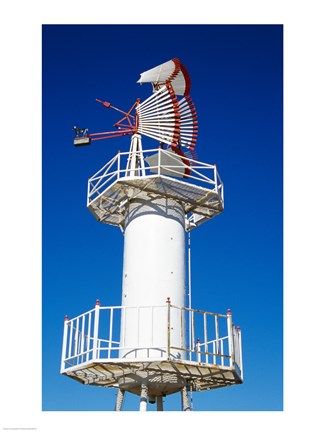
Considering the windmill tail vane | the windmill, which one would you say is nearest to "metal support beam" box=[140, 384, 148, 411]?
the windmill

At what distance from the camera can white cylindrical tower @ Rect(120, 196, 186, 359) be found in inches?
603

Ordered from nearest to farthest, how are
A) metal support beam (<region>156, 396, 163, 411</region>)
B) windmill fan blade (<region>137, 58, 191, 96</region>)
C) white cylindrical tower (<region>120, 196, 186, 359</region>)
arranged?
white cylindrical tower (<region>120, 196, 186, 359</region>)
metal support beam (<region>156, 396, 163, 411</region>)
windmill fan blade (<region>137, 58, 191, 96</region>)

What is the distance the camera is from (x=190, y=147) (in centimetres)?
1905

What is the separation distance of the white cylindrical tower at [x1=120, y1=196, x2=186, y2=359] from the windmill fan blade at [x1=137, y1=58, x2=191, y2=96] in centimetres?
433

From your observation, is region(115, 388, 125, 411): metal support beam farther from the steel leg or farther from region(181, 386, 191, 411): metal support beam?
region(181, 386, 191, 411): metal support beam

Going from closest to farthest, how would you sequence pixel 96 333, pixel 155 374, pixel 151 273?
pixel 96 333 < pixel 155 374 < pixel 151 273

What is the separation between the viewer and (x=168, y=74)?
19.2 m

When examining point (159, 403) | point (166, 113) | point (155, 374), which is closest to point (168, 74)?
point (166, 113)

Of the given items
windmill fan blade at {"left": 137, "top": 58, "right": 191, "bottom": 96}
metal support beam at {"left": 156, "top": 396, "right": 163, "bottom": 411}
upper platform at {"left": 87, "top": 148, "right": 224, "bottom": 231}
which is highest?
windmill fan blade at {"left": 137, "top": 58, "right": 191, "bottom": 96}

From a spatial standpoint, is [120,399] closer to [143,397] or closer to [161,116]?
[143,397]

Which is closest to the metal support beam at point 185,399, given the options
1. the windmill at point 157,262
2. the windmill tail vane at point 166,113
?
the windmill at point 157,262

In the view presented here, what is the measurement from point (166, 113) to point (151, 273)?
18.2 feet

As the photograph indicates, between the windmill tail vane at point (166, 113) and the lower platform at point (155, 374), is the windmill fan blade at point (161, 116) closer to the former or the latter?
the windmill tail vane at point (166, 113)

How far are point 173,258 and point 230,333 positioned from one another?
9.49ft
